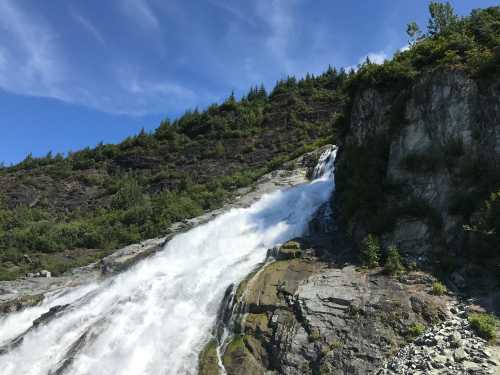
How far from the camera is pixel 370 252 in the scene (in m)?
16.0

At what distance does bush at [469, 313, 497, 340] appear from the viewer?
37.5 ft

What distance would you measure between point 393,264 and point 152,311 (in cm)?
877

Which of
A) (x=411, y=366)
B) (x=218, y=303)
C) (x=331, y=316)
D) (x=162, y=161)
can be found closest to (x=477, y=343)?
(x=411, y=366)

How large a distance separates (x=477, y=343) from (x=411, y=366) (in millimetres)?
1673

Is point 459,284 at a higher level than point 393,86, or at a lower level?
lower

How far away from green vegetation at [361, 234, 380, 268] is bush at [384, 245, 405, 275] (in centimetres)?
49

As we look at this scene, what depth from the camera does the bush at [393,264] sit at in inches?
589

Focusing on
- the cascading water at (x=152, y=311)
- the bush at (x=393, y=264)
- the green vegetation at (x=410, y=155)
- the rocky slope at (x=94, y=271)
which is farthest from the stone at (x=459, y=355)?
the rocky slope at (x=94, y=271)

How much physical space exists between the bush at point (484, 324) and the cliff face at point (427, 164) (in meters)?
3.55

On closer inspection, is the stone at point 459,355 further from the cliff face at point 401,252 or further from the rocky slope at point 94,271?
the rocky slope at point 94,271

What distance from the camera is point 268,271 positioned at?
16.8 metres

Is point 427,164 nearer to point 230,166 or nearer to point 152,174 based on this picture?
point 230,166

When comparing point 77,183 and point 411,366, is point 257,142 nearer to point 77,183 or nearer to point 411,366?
point 77,183

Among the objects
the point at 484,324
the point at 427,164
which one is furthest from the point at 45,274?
the point at 484,324
